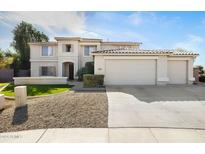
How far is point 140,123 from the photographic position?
6.46 meters

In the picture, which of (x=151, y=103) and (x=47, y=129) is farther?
(x=151, y=103)

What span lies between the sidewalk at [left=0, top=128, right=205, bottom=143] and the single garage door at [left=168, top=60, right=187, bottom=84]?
39.7ft

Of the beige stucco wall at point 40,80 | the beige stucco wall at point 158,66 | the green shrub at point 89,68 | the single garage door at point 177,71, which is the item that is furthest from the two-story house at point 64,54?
the single garage door at point 177,71

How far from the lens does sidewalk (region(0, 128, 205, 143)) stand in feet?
16.7

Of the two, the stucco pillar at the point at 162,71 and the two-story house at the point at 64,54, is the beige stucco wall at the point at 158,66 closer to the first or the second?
the stucco pillar at the point at 162,71

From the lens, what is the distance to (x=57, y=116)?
284 inches

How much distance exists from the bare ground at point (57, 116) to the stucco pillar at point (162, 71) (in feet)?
28.3

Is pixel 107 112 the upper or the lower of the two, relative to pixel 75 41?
lower

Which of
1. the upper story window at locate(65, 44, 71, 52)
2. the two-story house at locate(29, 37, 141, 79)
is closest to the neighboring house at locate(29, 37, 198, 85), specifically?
the two-story house at locate(29, 37, 141, 79)

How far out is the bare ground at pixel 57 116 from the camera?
6395 millimetres

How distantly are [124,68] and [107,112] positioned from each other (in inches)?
354
